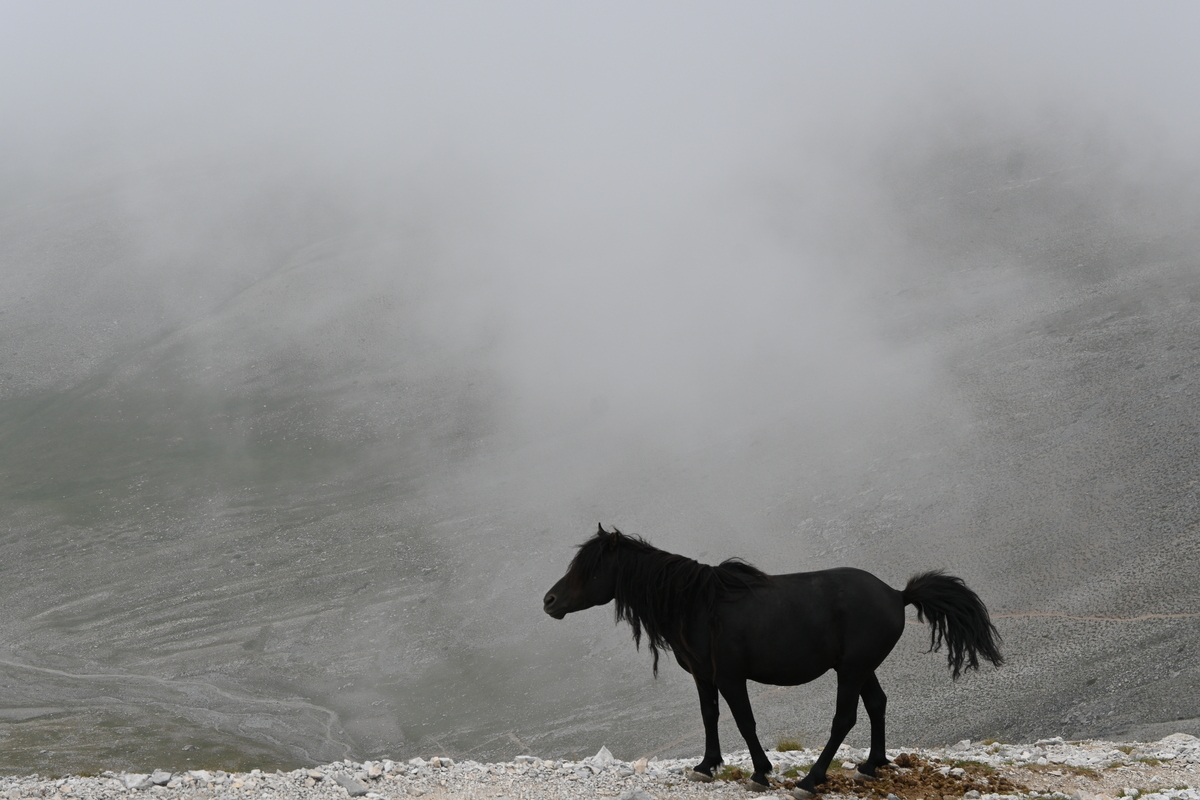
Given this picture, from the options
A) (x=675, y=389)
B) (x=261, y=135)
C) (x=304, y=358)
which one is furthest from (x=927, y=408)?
(x=261, y=135)

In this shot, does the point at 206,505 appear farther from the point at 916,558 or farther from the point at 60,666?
the point at 916,558

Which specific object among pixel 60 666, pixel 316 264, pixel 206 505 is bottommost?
pixel 60 666

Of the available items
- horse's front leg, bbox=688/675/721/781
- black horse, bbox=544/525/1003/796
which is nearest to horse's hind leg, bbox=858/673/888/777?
black horse, bbox=544/525/1003/796

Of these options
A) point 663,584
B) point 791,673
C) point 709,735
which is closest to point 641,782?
point 709,735

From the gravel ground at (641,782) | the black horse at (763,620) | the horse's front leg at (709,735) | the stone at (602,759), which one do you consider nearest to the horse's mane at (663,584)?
the black horse at (763,620)

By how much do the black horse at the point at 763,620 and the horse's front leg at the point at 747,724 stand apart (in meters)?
0.01

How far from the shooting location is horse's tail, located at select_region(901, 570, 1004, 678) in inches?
427

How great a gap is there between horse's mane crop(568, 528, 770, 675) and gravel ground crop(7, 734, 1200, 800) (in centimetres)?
164

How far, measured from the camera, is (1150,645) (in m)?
28.3

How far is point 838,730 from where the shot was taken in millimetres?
10680

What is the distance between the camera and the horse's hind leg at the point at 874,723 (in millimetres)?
11180

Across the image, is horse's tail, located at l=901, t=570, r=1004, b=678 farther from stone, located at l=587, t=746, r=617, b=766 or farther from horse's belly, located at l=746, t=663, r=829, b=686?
stone, located at l=587, t=746, r=617, b=766

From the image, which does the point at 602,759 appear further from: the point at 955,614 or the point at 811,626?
the point at 955,614

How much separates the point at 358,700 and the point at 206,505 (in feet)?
96.6
